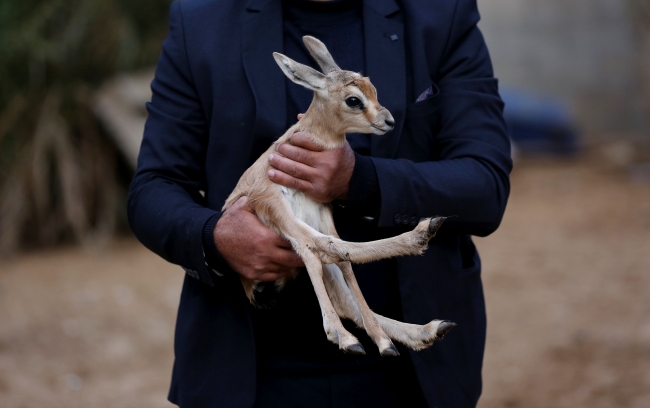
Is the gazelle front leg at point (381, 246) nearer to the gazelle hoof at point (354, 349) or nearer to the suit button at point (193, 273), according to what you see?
the gazelle hoof at point (354, 349)

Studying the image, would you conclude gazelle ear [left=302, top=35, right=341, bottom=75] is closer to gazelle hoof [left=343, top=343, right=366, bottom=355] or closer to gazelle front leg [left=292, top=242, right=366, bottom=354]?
gazelle front leg [left=292, top=242, right=366, bottom=354]

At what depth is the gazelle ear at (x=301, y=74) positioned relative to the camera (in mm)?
2175

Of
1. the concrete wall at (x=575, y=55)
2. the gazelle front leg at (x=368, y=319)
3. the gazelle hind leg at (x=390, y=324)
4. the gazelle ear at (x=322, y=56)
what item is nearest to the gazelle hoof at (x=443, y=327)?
the gazelle hind leg at (x=390, y=324)

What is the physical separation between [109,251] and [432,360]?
232 inches

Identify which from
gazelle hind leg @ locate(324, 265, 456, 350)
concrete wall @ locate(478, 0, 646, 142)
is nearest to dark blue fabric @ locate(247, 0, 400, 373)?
gazelle hind leg @ locate(324, 265, 456, 350)

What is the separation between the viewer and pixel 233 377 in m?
2.32

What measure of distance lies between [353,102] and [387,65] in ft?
0.71

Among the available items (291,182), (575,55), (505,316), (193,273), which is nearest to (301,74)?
(291,182)

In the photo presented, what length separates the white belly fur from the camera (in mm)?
2227

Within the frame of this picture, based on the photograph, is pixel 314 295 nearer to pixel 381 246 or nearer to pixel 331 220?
pixel 331 220

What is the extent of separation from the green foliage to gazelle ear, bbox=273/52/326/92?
231 inches

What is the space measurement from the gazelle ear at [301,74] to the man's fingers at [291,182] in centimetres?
27

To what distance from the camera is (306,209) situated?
224 centimetres

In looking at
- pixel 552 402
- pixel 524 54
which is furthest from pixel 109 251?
pixel 524 54
